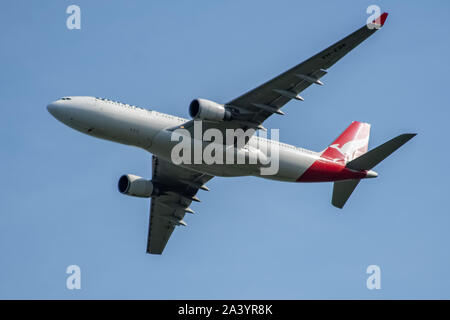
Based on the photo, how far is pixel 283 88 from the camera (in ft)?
159

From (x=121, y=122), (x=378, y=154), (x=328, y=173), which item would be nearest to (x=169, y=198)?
(x=121, y=122)

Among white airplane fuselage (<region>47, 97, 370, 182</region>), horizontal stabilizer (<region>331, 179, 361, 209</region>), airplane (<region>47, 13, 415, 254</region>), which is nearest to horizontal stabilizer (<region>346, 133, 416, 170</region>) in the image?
airplane (<region>47, 13, 415, 254</region>)

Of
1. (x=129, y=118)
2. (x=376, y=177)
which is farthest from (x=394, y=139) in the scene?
(x=129, y=118)

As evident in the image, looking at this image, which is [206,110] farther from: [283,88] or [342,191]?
[342,191]

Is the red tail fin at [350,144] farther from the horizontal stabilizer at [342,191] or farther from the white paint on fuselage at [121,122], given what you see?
the white paint on fuselage at [121,122]

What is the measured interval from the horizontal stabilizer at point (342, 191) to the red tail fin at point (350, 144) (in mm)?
1798

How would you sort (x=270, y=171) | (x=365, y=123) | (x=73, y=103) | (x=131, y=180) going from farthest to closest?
(x=365, y=123), (x=131, y=180), (x=270, y=171), (x=73, y=103)

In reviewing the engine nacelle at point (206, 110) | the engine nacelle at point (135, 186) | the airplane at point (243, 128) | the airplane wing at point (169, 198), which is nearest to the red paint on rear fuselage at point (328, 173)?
the airplane at point (243, 128)

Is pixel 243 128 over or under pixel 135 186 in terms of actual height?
over

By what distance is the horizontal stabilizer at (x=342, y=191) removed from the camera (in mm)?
56222

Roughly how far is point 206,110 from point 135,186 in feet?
39.3

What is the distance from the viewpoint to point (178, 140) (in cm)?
4953

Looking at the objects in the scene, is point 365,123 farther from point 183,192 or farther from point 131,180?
point 131,180

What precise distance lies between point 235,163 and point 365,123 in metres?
16.0
